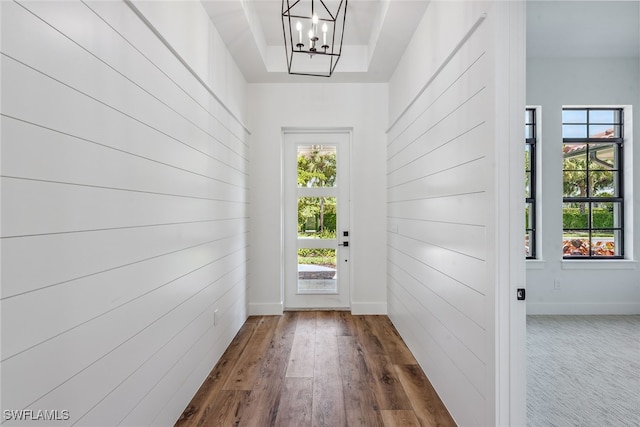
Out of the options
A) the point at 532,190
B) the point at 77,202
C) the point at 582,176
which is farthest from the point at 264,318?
the point at 582,176

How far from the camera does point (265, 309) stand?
12.7 feet

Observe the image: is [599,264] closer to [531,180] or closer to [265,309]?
[531,180]

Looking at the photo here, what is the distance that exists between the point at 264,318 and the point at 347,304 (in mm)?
1029

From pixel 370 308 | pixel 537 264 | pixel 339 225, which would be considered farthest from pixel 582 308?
pixel 339 225

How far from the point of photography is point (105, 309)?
4.02 ft

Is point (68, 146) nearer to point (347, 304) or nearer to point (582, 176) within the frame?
point (347, 304)

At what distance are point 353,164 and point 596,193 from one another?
10.2ft

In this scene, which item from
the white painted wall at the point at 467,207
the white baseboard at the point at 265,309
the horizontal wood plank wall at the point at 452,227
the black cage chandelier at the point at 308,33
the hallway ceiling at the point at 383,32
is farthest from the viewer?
the white baseboard at the point at 265,309

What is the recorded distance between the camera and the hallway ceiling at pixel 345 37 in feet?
8.20

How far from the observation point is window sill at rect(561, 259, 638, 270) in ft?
13.0

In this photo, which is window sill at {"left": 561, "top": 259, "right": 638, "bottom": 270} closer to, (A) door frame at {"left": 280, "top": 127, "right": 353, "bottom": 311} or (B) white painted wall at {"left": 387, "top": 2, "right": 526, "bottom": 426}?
(B) white painted wall at {"left": 387, "top": 2, "right": 526, "bottom": 426}

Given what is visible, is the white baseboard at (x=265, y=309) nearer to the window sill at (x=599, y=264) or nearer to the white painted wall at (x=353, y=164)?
the white painted wall at (x=353, y=164)


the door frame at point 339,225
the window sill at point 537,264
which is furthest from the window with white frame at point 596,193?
the door frame at point 339,225

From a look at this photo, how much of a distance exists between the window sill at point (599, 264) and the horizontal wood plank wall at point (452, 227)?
2441 millimetres
